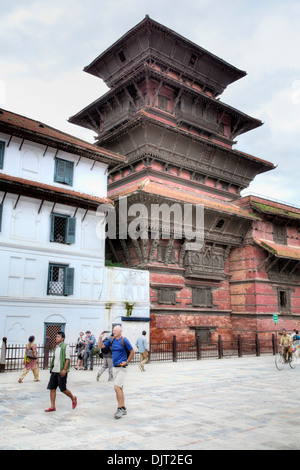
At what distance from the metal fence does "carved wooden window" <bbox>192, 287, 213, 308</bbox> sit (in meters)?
2.60

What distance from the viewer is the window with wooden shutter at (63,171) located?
1877 cm

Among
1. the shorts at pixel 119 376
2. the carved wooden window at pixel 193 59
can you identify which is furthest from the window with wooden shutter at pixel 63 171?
the carved wooden window at pixel 193 59

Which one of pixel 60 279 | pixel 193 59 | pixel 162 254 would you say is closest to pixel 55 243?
pixel 60 279

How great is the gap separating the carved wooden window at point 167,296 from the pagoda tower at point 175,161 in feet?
0.20

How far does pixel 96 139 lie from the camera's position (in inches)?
1188

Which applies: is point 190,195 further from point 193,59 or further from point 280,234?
point 193,59

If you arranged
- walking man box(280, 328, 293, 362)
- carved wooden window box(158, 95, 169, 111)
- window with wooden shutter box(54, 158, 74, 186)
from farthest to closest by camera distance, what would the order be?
carved wooden window box(158, 95, 169, 111) < window with wooden shutter box(54, 158, 74, 186) < walking man box(280, 328, 293, 362)

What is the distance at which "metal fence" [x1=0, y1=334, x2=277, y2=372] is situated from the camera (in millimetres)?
14742

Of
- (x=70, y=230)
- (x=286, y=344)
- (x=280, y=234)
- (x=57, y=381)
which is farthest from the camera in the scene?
(x=280, y=234)

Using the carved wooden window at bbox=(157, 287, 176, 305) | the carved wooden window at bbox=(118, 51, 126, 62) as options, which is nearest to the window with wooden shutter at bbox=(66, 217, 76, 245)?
the carved wooden window at bbox=(157, 287, 176, 305)

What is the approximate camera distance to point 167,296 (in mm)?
23172

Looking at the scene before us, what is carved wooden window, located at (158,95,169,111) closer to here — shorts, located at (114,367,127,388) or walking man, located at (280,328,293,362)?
walking man, located at (280,328,293,362)

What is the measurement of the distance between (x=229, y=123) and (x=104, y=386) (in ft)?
90.4

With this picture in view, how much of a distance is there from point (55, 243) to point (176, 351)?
26.4 feet
